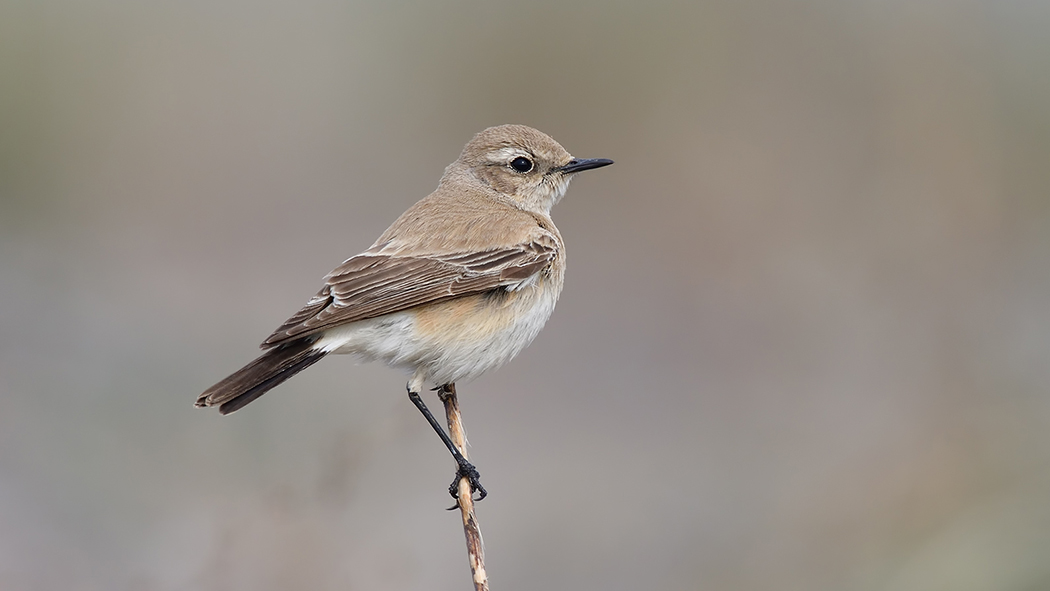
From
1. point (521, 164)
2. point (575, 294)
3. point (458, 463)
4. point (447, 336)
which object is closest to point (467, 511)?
point (458, 463)

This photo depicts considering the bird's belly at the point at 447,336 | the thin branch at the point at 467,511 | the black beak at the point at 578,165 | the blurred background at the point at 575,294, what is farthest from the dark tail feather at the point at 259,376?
the black beak at the point at 578,165

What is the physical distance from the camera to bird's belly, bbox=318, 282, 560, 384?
480cm

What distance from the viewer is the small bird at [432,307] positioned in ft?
14.9

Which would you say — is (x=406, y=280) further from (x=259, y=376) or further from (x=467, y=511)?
(x=467, y=511)

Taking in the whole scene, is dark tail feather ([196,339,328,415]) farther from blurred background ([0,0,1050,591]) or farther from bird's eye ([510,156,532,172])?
bird's eye ([510,156,532,172])

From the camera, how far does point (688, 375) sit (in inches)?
353

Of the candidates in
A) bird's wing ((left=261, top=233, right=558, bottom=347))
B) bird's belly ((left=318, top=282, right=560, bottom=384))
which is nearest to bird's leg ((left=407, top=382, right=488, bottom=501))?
bird's belly ((left=318, top=282, right=560, bottom=384))

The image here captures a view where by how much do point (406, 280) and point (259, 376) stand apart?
0.87 m

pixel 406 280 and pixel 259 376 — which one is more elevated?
pixel 406 280

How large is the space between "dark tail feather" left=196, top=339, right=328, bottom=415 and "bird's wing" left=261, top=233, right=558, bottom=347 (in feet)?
0.41

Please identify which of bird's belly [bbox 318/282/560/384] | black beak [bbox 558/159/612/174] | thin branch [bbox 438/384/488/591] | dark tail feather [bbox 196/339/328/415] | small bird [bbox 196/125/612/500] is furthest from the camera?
black beak [bbox 558/159/612/174]

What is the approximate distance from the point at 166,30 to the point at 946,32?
8.31 m

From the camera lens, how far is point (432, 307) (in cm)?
489

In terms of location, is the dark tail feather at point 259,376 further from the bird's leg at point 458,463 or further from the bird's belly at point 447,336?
the bird's leg at point 458,463
